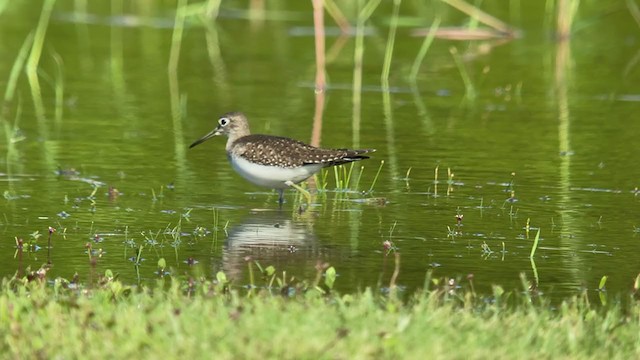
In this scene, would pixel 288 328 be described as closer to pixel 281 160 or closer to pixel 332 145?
pixel 281 160

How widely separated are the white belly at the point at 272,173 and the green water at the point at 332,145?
8.6 inches

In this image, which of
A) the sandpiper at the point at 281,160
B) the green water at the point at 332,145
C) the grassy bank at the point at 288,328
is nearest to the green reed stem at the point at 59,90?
the green water at the point at 332,145

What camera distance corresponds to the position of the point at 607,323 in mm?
7785

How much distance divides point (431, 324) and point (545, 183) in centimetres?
594

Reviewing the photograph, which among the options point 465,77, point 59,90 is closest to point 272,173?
point 59,90

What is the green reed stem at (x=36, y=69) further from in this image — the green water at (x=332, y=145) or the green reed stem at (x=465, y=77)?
the green reed stem at (x=465, y=77)

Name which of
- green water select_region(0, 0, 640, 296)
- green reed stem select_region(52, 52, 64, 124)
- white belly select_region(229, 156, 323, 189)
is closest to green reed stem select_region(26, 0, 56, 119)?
green water select_region(0, 0, 640, 296)

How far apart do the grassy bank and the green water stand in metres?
1.26

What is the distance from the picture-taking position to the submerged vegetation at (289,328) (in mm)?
6988

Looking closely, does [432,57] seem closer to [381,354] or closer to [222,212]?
[222,212]

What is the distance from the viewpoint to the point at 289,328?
718cm

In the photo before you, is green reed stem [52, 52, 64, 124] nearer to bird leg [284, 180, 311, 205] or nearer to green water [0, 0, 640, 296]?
Answer: green water [0, 0, 640, 296]

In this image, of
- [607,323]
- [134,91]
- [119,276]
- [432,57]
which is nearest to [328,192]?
[119,276]

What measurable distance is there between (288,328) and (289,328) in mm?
13
